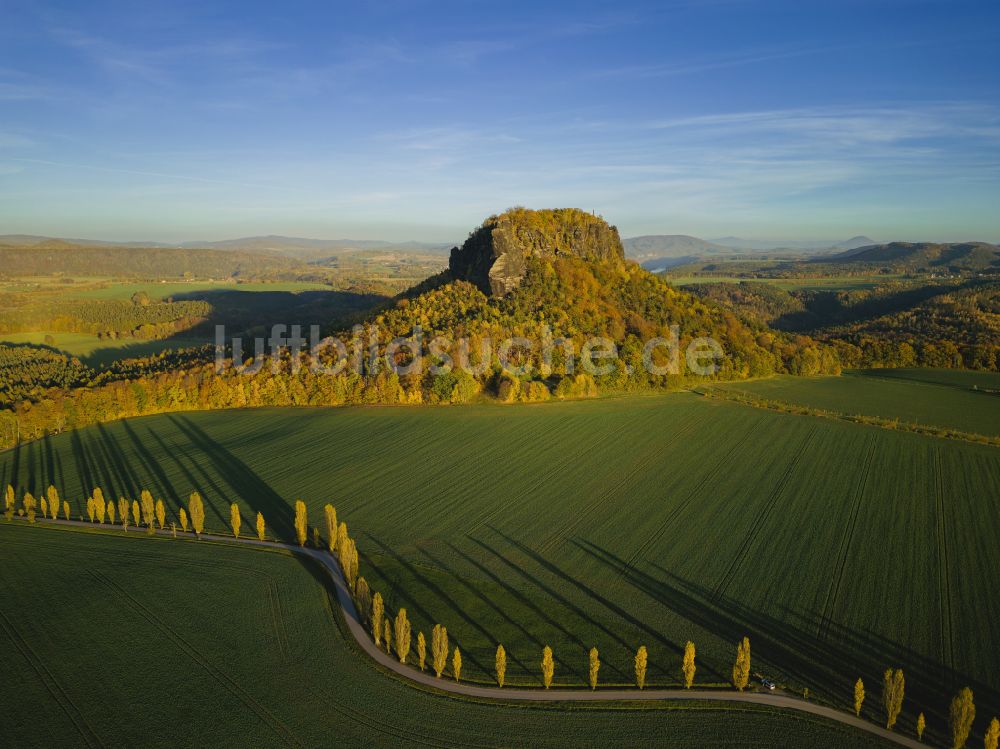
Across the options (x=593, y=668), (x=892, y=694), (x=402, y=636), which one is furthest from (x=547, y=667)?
(x=892, y=694)

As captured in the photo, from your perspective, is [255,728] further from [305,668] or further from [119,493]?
[119,493]

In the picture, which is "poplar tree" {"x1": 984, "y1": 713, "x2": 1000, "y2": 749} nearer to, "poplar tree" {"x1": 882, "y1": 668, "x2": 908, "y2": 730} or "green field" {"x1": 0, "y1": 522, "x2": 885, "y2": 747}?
"poplar tree" {"x1": 882, "y1": 668, "x2": 908, "y2": 730}

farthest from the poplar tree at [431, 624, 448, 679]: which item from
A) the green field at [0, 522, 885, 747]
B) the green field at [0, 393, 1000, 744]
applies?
the green field at [0, 393, 1000, 744]

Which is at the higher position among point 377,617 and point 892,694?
point 892,694

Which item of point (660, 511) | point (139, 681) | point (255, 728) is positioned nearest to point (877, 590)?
point (660, 511)

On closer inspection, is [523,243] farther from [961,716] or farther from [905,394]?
[961,716]

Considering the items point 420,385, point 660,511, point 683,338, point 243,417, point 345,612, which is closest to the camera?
point 345,612
